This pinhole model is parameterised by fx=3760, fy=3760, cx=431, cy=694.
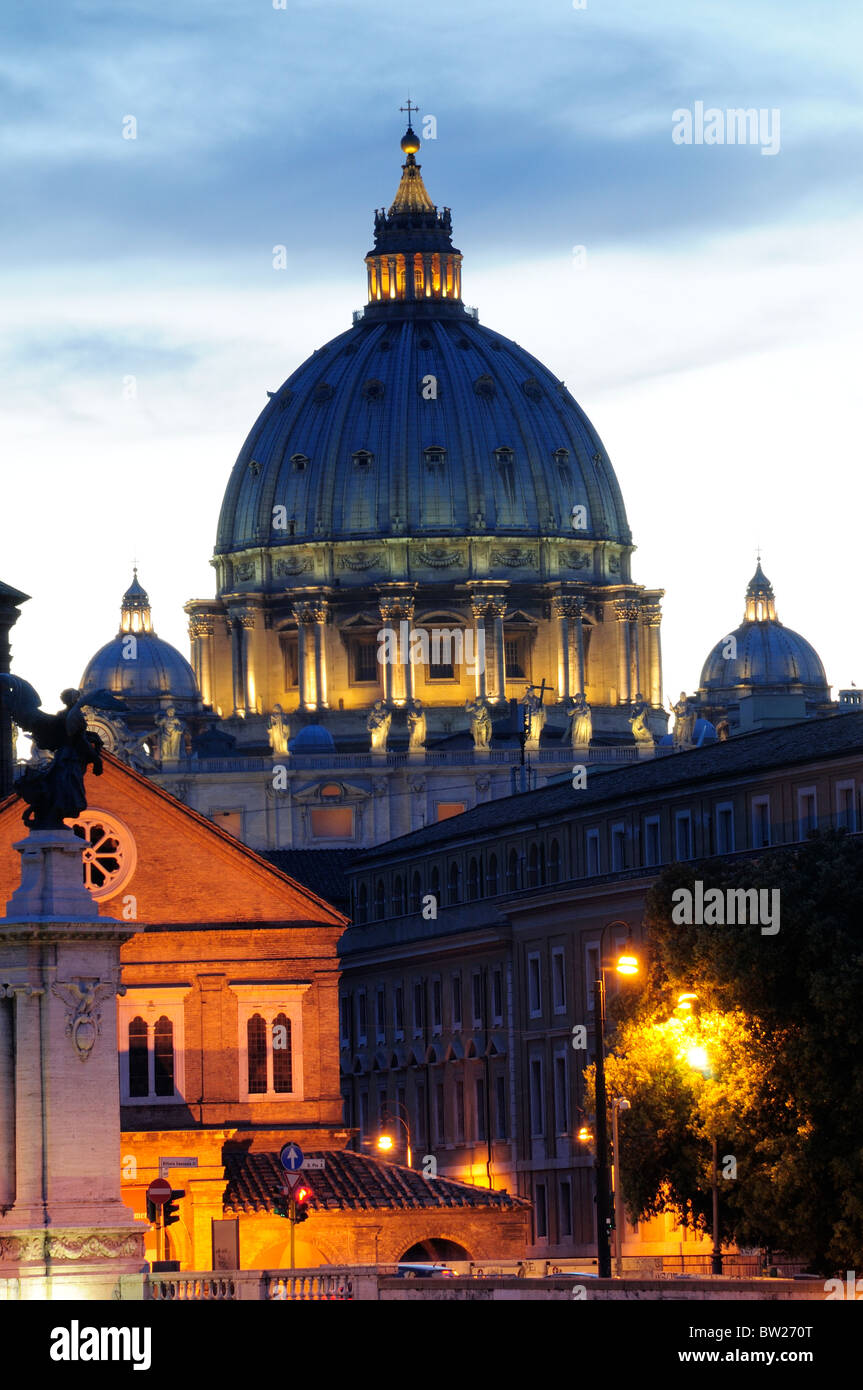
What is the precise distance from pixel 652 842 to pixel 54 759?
164 feet

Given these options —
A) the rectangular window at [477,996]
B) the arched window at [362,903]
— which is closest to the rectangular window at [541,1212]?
the rectangular window at [477,996]

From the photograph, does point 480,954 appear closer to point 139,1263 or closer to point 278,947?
point 278,947

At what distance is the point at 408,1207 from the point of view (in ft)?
256

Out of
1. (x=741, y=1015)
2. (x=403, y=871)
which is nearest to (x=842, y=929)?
(x=741, y=1015)

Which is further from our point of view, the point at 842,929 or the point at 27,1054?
the point at 842,929

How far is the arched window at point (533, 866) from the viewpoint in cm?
Answer: 10941

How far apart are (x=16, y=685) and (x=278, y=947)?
116ft

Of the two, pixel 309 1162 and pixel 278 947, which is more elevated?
pixel 278 947

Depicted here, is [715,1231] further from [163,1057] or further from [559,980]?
[559,980]

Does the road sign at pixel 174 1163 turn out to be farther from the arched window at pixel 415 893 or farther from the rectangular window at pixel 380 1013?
the rectangular window at pixel 380 1013
